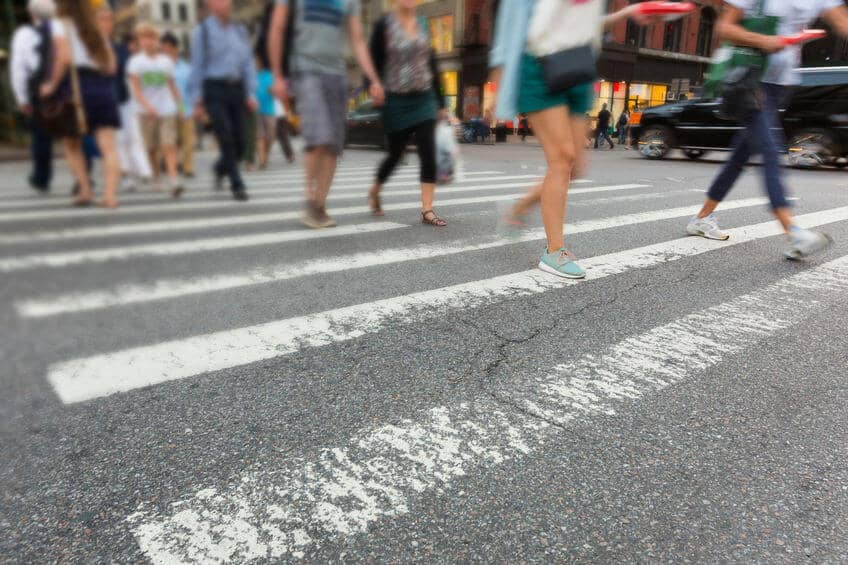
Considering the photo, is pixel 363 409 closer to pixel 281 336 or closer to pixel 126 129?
pixel 281 336

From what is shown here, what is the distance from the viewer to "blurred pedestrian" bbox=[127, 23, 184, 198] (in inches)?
47.0

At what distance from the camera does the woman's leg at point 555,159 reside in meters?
3.19

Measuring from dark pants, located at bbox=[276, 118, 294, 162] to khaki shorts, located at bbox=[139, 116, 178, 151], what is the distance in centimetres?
30

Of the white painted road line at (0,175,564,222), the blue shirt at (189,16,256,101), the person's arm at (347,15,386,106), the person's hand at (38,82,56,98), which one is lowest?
the white painted road line at (0,175,564,222)

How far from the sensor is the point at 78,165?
1.13m

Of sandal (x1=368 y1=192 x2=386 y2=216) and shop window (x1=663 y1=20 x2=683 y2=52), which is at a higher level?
shop window (x1=663 y1=20 x2=683 y2=52)

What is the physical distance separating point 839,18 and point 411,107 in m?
2.83

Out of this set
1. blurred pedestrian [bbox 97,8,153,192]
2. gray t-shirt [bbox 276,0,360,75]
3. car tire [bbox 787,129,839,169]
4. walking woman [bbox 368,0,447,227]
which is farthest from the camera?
car tire [bbox 787,129,839,169]

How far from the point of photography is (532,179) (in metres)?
8.88

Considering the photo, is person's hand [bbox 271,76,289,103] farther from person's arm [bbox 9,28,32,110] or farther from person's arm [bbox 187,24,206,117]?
person's arm [bbox 9,28,32,110]

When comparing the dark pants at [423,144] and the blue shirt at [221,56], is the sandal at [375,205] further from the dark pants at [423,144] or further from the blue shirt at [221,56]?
the blue shirt at [221,56]

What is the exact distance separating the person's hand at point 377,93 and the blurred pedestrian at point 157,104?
2996mm

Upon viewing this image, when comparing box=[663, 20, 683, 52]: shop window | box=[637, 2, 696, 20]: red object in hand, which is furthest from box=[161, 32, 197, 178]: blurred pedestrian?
box=[663, 20, 683, 52]: shop window

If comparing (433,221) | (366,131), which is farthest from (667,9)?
(366,131)
